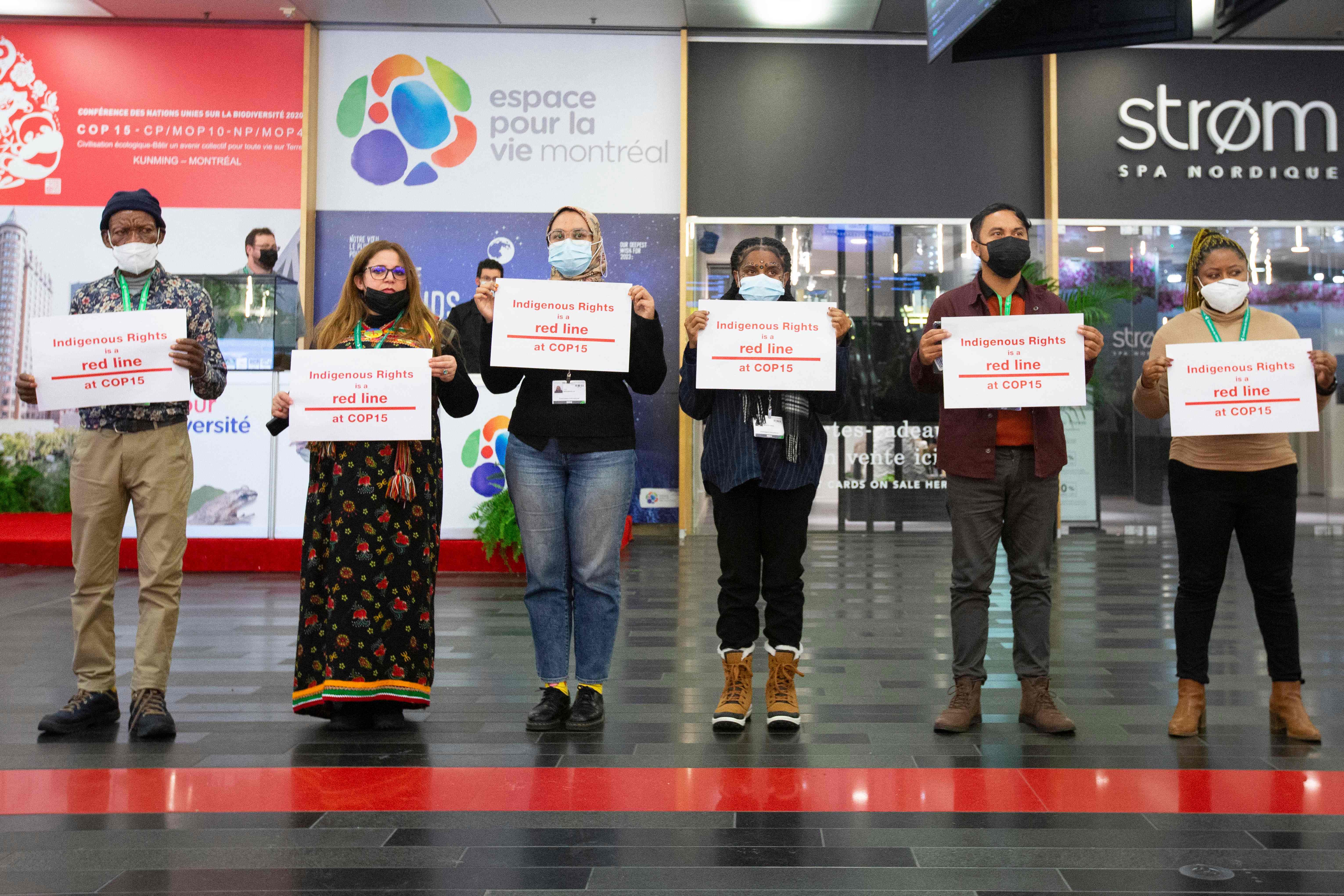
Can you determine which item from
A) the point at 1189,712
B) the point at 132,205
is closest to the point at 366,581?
the point at 132,205

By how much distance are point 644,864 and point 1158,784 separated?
1.37 m

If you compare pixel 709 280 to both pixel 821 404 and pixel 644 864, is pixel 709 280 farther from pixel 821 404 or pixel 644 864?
pixel 644 864

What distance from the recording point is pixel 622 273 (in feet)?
29.2

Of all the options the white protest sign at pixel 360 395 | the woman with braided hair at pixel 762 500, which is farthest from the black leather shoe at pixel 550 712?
the white protest sign at pixel 360 395

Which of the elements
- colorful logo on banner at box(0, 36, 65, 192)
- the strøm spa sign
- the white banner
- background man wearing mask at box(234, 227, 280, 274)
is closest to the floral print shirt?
background man wearing mask at box(234, 227, 280, 274)

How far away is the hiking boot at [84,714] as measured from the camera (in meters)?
3.01

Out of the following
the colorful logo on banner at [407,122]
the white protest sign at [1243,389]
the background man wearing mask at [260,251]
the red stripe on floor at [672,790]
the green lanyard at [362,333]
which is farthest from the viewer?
the colorful logo on banner at [407,122]

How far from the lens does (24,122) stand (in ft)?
28.4

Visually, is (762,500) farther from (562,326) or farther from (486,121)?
(486,121)

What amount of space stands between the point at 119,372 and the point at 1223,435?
3.21m

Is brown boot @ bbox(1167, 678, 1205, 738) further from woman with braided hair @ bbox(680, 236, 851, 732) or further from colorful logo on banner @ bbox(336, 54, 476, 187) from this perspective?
colorful logo on banner @ bbox(336, 54, 476, 187)

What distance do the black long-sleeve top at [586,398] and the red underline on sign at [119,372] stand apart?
0.93 meters

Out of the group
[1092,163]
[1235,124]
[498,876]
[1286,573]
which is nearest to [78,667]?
[498,876]

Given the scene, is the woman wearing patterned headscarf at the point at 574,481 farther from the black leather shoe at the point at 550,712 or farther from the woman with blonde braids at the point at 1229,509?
the woman with blonde braids at the point at 1229,509
